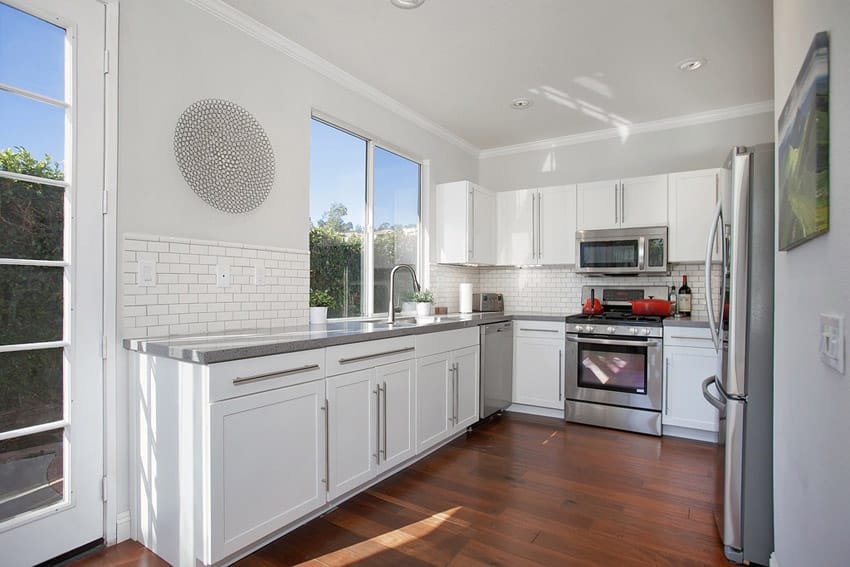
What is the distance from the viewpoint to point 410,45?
119 inches

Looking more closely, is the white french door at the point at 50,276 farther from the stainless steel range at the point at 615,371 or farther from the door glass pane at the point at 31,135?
the stainless steel range at the point at 615,371

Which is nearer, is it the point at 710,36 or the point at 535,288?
the point at 710,36

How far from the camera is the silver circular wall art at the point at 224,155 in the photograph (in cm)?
244

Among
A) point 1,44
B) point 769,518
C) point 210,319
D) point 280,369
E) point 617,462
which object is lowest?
point 617,462

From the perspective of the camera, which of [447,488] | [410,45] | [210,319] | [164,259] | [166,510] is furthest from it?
[410,45]

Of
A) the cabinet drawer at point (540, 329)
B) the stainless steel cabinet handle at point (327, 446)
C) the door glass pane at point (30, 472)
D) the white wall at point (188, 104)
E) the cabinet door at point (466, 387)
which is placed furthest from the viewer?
the cabinet drawer at point (540, 329)

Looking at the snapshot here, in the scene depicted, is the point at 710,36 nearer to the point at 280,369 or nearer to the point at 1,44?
the point at 280,369

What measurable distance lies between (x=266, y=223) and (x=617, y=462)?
110 inches

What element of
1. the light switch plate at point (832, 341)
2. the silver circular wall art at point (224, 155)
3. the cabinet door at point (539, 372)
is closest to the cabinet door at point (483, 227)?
the cabinet door at point (539, 372)

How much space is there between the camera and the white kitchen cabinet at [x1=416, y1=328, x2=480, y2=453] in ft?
10.2

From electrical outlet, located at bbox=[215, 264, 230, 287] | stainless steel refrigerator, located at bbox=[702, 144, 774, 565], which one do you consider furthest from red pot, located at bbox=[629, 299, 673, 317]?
electrical outlet, located at bbox=[215, 264, 230, 287]

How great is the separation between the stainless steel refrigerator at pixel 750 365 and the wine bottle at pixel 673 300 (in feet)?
7.28

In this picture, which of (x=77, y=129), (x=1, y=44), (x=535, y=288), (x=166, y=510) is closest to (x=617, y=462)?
(x=535, y=288)

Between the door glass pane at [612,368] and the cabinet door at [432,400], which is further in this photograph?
the door glass pane at [612,368]
